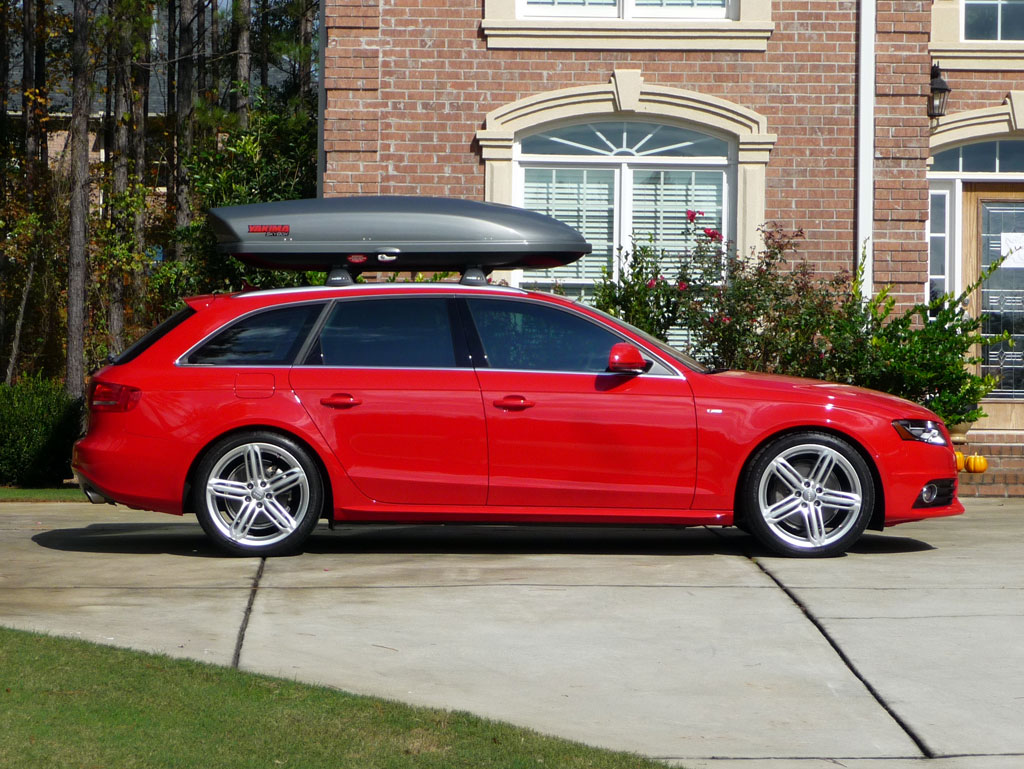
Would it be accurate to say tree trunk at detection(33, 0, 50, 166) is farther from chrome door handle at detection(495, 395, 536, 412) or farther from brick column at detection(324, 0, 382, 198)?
chrome door handle at detection(495, 395, 536, 412)

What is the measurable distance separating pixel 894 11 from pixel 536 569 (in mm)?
7905

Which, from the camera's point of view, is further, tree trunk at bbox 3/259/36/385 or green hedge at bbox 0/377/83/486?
tree trunk at bbox 3/259/36/385

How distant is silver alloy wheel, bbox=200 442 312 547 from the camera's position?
311 inches

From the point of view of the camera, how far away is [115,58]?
27.3 metres

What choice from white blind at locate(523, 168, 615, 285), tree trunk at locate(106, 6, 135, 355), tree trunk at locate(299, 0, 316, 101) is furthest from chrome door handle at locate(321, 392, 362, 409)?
tree trunk at locate(299, 0, 316, 101)

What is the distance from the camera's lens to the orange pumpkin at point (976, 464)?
11.8 m

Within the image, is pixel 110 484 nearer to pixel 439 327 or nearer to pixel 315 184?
pixel 439 327

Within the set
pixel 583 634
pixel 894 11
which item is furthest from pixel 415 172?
pixel 583 634

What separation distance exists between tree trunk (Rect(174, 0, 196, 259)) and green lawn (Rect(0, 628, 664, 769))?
2383cm

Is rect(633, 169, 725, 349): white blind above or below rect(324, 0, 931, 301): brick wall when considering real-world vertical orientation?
below

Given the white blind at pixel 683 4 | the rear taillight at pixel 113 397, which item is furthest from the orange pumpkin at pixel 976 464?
the rear taillight at pixel 113 397

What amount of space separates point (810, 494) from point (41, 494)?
7.54m

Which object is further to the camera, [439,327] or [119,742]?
[439,327]

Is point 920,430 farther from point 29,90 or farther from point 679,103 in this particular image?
point 29,90
